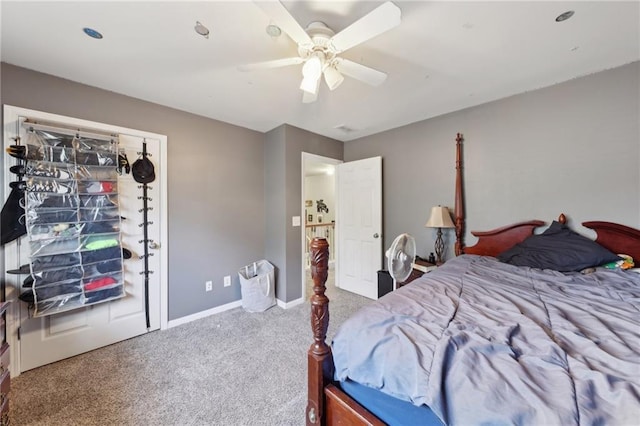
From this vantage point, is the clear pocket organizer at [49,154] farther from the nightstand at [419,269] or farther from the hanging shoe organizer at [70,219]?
the nightstand at [419,269]

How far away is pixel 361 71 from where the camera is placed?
1.57 m

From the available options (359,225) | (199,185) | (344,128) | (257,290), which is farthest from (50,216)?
(359,225)

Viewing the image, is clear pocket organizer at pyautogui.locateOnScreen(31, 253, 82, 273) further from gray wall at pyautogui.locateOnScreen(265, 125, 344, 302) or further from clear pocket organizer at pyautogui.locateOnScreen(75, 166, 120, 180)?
gray wall at pyautogui.locateOnScreen(265, 125, 344, 302)

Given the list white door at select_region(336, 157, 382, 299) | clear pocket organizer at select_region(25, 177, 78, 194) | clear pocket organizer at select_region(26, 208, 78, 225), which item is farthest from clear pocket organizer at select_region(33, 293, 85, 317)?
white door at select_region(336, 157, 382, 299)

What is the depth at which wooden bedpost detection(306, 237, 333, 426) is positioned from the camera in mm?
1098

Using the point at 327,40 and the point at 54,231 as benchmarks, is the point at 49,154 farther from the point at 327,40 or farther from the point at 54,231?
the point at 327,40

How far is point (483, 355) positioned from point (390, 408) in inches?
15.2

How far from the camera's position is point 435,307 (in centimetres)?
121

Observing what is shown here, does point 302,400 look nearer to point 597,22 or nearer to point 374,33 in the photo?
point 374,33

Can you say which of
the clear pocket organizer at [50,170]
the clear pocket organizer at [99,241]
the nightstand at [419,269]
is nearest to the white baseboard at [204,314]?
the clear pocket organizer at [99,241]

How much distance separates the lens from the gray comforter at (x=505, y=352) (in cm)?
65

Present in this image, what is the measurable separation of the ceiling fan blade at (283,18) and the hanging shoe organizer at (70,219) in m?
2.02

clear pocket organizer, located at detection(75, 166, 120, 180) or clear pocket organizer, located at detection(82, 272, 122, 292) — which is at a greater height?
clear pocket organizer, located at detection(75, 166, 120, 180)

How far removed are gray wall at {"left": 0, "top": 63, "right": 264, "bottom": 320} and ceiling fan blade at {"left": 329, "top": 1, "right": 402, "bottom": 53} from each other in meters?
2.10
